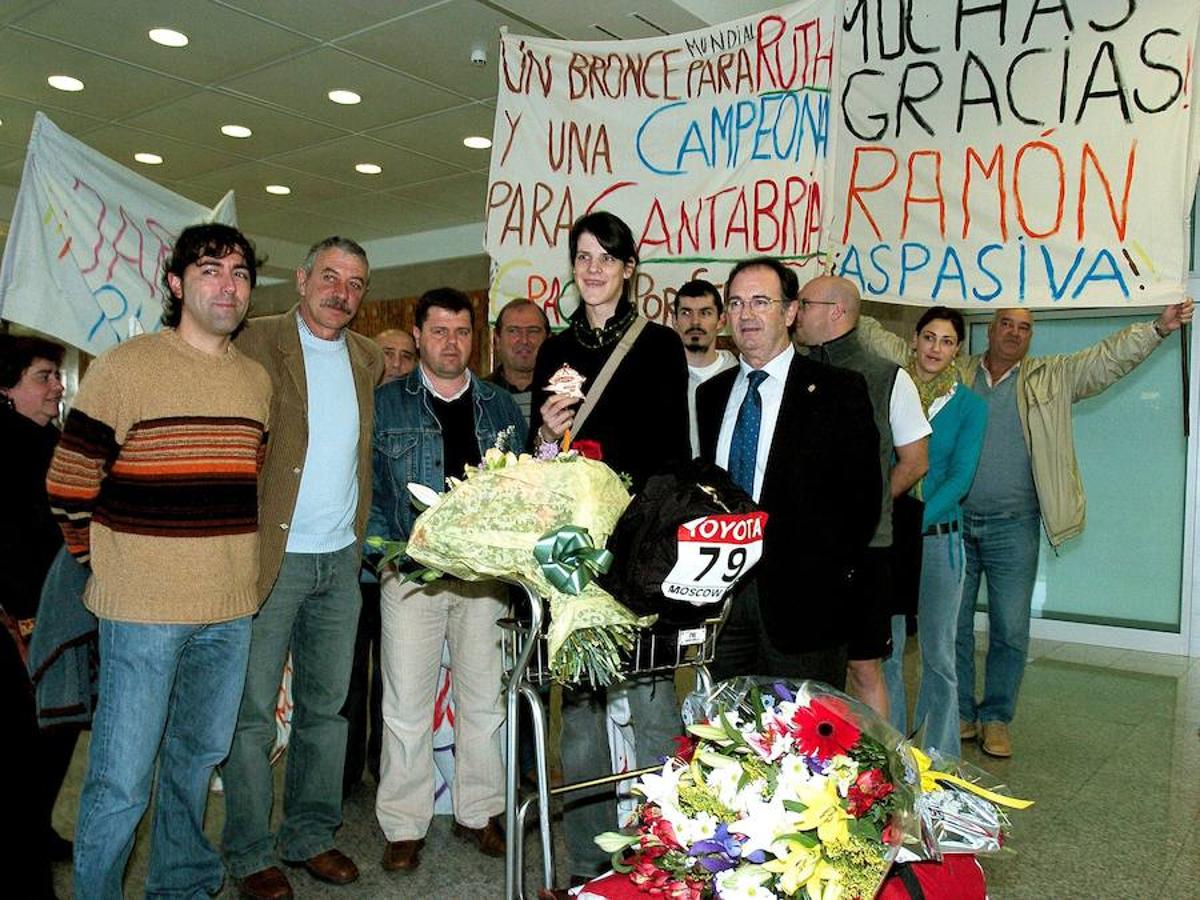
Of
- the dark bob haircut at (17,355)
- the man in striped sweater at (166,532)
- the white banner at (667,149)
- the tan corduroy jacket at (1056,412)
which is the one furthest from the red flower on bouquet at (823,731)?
the tan corduroy jacket at (1056,412)

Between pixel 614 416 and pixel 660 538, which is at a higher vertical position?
pixel 614 416

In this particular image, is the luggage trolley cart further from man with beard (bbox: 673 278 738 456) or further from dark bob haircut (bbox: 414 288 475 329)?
man with beard (bbox: 673 278 738 456)

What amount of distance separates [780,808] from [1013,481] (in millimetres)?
3113

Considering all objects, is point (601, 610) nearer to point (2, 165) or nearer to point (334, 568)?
point (334, 568)

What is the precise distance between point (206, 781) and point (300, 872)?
0.54 meters

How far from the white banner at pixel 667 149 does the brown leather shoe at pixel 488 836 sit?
178 centimetres

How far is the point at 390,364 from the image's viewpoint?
372 centimetres

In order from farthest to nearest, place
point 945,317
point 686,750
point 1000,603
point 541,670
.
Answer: point 1000,603 < point 945,317 < point 541,670 < point 686,750

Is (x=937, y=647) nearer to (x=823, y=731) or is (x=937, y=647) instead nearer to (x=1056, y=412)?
(x=1056, y=412)

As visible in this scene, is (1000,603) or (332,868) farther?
(1000,603)

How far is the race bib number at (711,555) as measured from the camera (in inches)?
60.2

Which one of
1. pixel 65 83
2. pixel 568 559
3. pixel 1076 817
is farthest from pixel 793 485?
pixel 65 83

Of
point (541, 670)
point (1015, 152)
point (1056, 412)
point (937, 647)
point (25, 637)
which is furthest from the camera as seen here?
point (1056, 412)

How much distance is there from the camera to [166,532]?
80.4 inches
